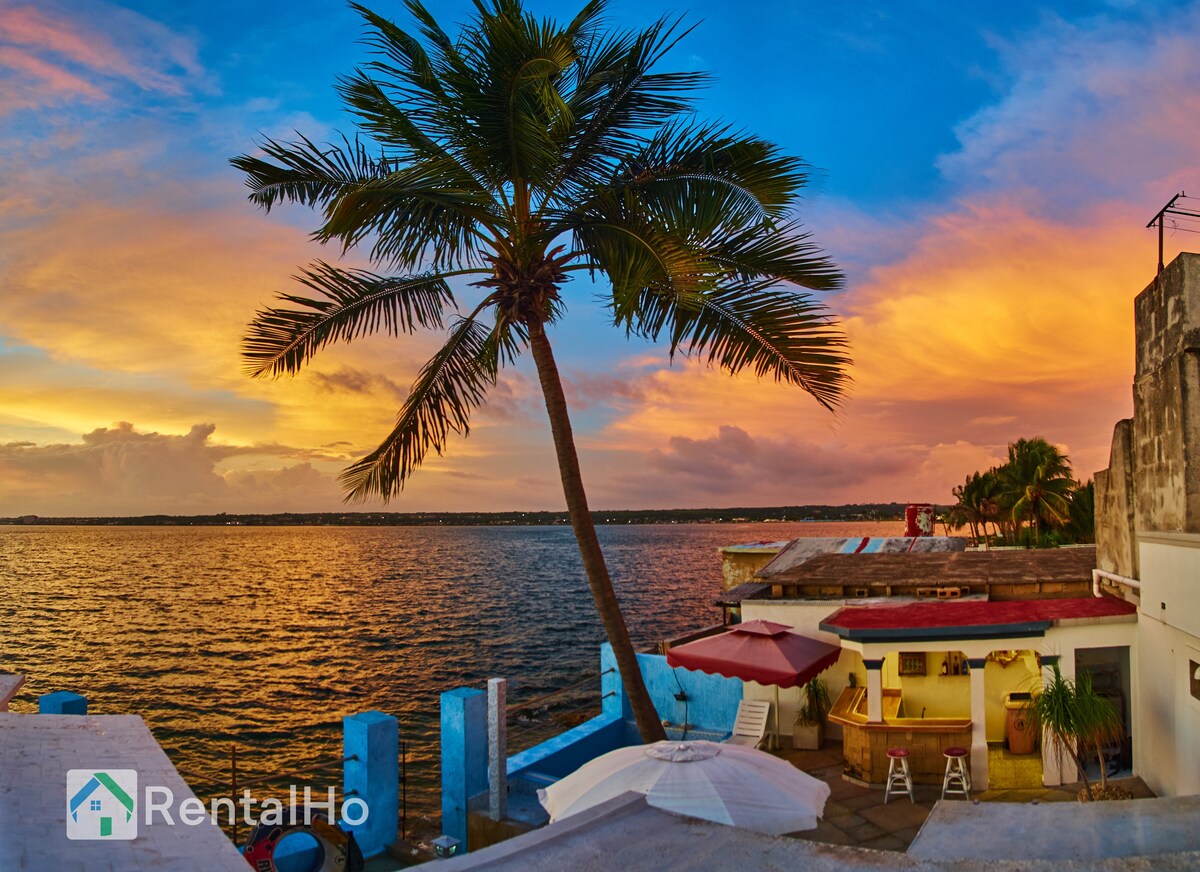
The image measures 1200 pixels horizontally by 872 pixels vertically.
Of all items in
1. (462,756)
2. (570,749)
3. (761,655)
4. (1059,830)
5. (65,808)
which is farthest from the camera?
(570,749)

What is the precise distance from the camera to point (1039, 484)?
48188mm

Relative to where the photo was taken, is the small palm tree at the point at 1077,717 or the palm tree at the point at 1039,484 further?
the palm tree at the point at 1039,484

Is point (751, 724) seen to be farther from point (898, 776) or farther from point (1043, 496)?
point (1043, 496)

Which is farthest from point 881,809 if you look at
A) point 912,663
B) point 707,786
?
point 707,786

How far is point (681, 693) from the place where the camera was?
1684cm

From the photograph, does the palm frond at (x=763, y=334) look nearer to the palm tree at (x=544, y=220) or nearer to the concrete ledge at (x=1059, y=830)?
the palm tree at (x=544, y=220)

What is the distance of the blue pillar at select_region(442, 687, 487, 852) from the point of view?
12391mm

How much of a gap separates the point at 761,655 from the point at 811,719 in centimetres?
294

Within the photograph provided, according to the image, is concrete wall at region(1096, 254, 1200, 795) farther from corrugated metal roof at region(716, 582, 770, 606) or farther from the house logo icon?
the house logo icon

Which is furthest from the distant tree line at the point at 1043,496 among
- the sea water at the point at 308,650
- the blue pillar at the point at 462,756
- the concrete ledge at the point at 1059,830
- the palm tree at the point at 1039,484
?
the concrete ledge at the point at 1059,830

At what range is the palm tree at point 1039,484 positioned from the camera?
4756cm

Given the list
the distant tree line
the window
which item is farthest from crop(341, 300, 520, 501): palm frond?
the distant tree line

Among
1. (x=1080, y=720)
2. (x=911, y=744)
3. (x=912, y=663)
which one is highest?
(x=1080, y=720)

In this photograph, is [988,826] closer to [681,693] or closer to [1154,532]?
[1154,532]
